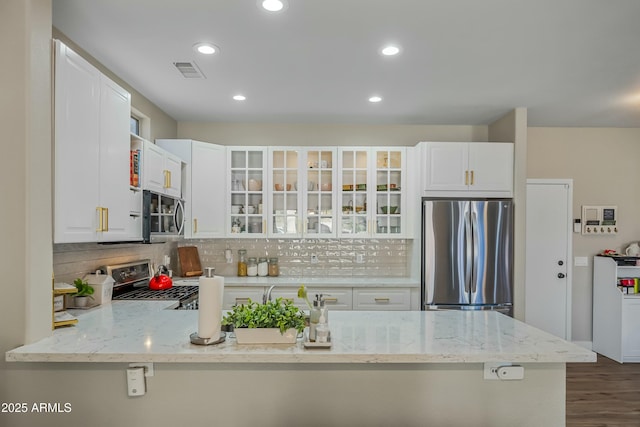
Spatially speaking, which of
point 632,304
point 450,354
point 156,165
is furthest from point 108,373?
point 632,304

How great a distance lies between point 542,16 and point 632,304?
12.3 ft

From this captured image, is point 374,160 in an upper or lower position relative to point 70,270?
upper

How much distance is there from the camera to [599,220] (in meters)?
4.89

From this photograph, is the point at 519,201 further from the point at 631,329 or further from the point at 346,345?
the point at 346,345

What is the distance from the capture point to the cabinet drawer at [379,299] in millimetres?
4176

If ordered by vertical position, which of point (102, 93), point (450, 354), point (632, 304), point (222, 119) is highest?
point (222, 119)

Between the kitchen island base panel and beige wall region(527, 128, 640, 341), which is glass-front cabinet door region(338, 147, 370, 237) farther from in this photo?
the kitchen island base panel

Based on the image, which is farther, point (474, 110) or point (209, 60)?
point (474, 110)

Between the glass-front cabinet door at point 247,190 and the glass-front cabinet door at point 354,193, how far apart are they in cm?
88

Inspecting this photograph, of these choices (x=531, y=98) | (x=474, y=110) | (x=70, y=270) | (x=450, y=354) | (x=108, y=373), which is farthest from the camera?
(x=474, y=110)

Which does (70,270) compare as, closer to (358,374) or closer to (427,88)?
(358,374)

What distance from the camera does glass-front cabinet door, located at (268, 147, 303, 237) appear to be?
14.9ft

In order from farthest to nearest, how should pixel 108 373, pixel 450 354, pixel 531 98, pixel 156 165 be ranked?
pixel 531 98, pixel 156 165, pixel 108 373, pixel 450 354

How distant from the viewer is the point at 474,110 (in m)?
4.16
